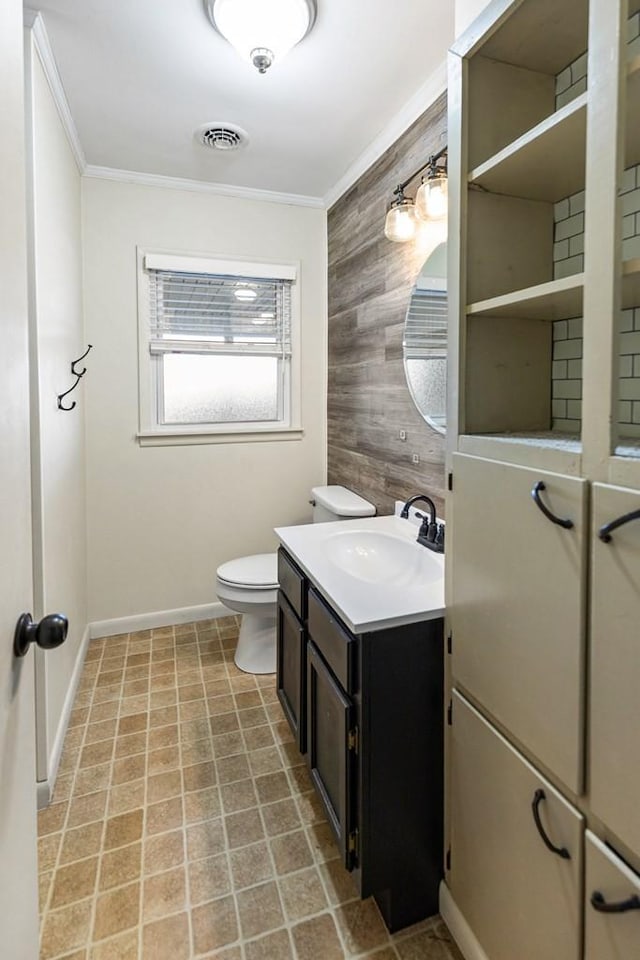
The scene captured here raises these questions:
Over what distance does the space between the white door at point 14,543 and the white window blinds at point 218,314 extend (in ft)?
6.56

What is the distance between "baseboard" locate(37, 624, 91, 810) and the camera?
1.68 meters

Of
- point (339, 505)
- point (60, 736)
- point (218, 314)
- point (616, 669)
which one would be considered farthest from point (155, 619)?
point (616, 669)

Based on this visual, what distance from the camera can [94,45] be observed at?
1.68 m

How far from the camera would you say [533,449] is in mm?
927

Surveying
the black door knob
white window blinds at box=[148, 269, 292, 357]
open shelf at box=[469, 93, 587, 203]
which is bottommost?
the black door knob

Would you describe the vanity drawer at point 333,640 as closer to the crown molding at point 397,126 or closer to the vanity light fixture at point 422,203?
the vanity light fixture at point 422,203

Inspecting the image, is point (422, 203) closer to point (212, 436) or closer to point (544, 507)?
point (544, 507)

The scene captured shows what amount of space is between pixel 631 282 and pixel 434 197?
108cm

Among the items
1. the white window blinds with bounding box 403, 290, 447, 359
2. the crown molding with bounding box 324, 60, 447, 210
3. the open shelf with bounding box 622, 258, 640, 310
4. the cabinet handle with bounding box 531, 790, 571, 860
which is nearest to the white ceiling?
the crown molding with bounding box 324, 60, 447, 210

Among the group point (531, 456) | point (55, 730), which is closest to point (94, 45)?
point (531, 456)

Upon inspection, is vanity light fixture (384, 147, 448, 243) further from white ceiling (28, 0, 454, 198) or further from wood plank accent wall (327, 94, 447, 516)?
white ceiling (28, 0, 454, 198)

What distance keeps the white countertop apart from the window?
51.7 inches

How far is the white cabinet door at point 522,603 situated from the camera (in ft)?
2.70

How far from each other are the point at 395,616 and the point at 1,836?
80 centimetres
